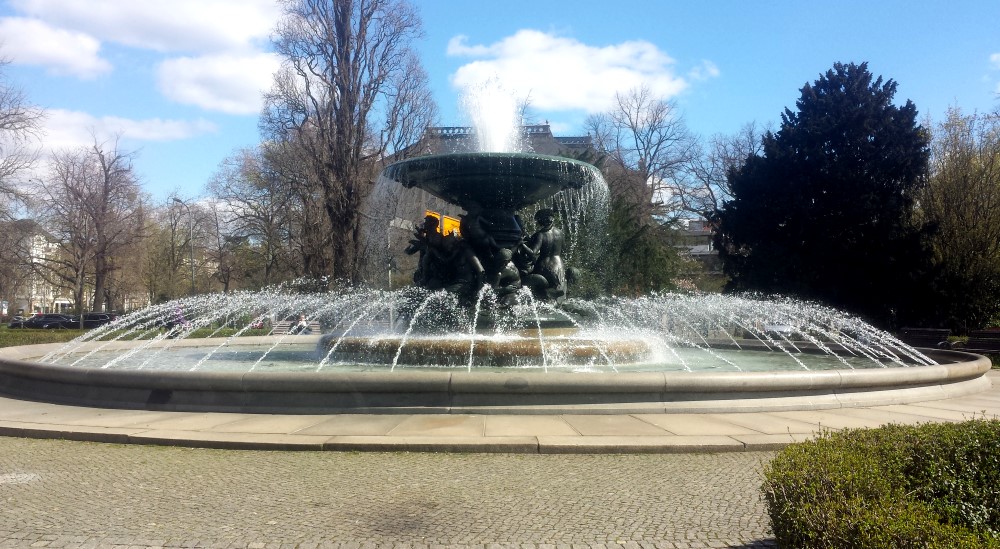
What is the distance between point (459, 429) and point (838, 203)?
31.7 metres

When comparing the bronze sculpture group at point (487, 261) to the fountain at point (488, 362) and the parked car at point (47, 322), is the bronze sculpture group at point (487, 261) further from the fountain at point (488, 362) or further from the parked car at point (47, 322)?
the parked car at point (47, 322)

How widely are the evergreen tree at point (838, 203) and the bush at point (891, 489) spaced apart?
31.4 m

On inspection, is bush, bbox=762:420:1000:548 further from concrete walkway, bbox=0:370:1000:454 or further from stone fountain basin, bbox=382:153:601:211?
stone fountain basin, bbox=382:153:601:211

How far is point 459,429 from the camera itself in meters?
8.81

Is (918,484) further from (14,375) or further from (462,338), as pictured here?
(14,375)

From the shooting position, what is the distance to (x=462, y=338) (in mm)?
14383

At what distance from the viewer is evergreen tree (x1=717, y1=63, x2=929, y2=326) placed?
33.9 meters

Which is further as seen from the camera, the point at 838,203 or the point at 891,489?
the point at 838,203

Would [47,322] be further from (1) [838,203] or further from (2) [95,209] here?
(1) [838,203]

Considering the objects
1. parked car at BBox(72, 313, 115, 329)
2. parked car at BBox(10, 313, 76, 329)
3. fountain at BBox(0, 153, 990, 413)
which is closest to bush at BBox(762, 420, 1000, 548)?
fountain at BBox(0, 153, 990, 413)

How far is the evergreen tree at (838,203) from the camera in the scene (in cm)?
3394

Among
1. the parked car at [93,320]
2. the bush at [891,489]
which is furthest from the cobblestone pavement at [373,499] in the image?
the parked car at [93,320]

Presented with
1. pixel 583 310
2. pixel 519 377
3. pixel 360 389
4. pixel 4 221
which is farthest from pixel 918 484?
pixel 4 221

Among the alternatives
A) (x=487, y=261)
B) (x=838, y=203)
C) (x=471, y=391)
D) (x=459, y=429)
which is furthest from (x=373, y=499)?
(x=838, y=203)
